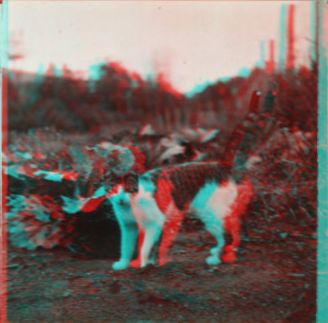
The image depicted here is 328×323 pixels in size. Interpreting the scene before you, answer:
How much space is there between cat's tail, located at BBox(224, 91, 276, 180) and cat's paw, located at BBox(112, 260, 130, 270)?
1106mm

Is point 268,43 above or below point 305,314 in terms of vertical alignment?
above

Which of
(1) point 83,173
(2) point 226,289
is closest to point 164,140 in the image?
(1) point 83,173

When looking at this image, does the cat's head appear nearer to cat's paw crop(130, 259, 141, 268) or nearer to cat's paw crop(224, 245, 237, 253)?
cat's paw crop(130, 259, 141, 268)

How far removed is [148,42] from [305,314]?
2.50 meters

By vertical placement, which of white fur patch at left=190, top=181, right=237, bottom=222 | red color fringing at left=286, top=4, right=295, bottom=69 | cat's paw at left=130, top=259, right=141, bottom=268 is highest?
red color fringing at left=286, top=4, right=295, bottom=69

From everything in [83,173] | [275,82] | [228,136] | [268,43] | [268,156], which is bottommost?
[83,173]

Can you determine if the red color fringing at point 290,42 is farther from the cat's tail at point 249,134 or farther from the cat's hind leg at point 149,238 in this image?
the cat's hind leg at point 149,238

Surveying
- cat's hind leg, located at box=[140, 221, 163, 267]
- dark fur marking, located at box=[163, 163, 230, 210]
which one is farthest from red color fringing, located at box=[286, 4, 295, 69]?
cat's hind leg, located at box=[140, 221, 163, 267]

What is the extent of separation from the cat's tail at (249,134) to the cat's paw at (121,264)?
3.63 feet

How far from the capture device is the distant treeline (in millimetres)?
2113

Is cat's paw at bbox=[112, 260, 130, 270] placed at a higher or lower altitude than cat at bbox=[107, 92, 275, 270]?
lower

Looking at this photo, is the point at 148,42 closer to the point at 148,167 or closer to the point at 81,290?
the point at 148,167

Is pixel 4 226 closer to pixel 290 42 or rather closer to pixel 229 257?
pixel 229 257

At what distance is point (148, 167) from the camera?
2139mm
